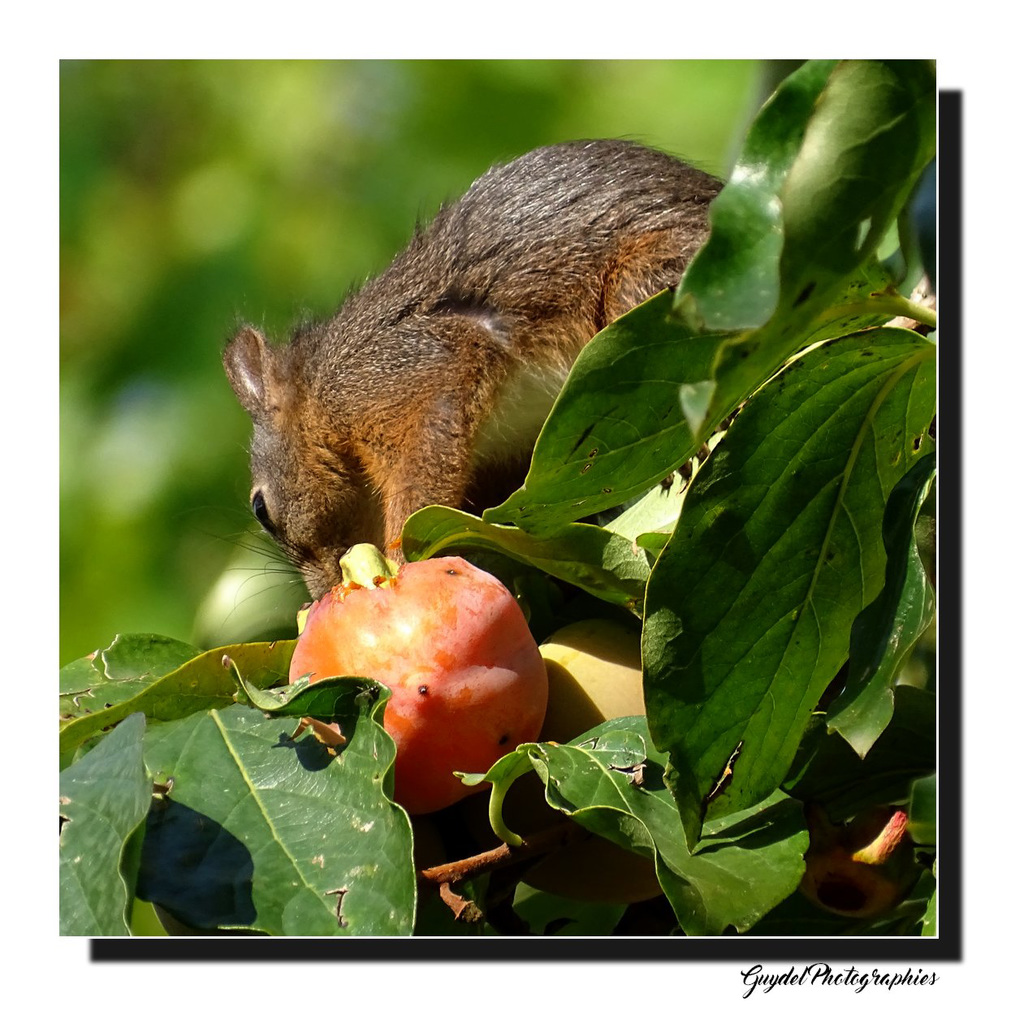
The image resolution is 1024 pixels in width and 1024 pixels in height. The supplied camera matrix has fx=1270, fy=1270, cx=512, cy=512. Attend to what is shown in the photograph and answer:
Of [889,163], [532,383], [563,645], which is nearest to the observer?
[889,163]

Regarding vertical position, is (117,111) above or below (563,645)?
above

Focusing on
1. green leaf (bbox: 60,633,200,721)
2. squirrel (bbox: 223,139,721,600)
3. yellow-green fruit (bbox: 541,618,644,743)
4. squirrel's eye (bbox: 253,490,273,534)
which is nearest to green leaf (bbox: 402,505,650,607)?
yellow-green fruit (bbox: 541,618,644,743)

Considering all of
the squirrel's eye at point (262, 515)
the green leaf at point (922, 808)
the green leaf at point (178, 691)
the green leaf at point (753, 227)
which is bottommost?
the green leaf at point (922, 808)

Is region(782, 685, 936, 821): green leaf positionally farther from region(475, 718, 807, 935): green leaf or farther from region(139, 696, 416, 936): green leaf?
region(139, 696, 416, 936): green leaf

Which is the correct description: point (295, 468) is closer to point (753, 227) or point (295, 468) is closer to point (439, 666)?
point (439, 666)

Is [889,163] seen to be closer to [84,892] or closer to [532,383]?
[84,892]

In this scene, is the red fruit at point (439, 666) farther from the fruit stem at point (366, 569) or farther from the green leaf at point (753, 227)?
the green leaf at point (753, 227)

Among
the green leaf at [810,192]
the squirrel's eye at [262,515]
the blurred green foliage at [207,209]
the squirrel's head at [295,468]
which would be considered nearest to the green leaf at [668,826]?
the green leaf at [810,192]

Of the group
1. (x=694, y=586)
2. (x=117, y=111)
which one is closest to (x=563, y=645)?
(x=694, y=586)
